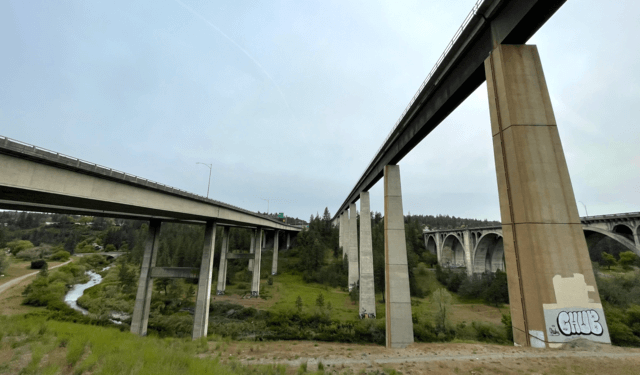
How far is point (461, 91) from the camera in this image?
14000mm

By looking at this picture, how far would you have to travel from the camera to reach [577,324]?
25.8 ft

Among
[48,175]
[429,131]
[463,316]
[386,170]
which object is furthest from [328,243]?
[48,175]

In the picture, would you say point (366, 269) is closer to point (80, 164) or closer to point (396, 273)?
point (396, 273)

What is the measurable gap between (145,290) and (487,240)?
71231 millimetres

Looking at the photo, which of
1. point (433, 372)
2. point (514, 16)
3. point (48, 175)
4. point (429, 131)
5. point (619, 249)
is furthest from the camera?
point (619, 249)

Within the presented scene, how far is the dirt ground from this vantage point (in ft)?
25.0

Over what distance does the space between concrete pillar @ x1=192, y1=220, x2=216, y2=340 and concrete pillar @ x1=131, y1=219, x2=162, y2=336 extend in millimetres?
5329

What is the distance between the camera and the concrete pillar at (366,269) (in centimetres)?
3266

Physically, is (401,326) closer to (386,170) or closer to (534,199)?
(386,170)

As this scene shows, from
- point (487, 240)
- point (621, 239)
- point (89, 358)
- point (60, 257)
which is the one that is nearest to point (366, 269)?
point (89, 358)

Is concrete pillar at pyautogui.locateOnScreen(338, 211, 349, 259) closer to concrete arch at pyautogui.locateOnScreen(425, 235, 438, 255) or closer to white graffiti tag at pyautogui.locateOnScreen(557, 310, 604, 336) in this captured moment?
concrete arch at pyautogui.locateOnScreen(425, 235, 438, 255)

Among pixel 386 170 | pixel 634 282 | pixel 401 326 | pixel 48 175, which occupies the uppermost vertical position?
pixel 386 170

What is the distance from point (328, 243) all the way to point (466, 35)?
75.6 metres

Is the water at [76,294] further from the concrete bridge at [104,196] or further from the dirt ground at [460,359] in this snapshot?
the dirt ground at [460,359]
